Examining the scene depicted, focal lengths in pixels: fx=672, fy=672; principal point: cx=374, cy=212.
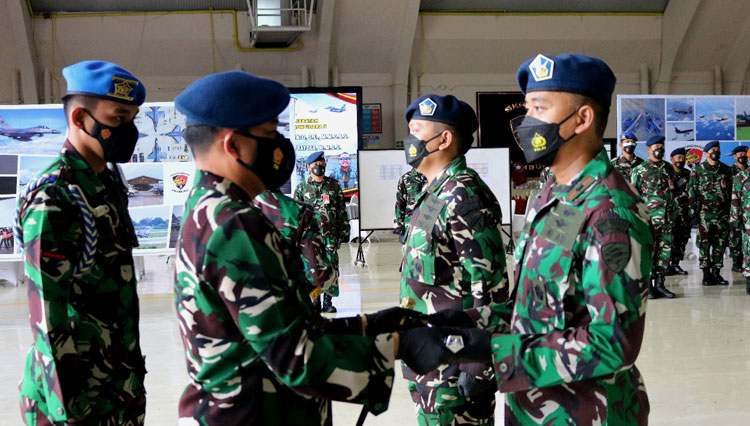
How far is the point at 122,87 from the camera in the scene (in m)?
2.23

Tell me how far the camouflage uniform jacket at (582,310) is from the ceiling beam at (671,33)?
53.7 ft

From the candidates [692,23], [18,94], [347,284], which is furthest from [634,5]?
[18,94]

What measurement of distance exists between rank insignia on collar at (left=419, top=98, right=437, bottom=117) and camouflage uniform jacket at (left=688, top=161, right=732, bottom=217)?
756 centimetres

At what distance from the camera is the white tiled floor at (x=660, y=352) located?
4.10 metres

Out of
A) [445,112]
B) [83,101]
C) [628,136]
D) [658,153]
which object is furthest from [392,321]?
[628,136]

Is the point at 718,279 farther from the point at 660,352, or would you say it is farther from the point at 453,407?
the point at 453,407

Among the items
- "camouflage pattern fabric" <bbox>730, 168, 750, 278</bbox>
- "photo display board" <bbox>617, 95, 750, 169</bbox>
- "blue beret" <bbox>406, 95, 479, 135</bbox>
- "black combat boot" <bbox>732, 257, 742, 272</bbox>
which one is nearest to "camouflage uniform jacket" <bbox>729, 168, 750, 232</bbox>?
"camouflage pattern fabric" <bbox>730, 168, 750, 278</bbox>

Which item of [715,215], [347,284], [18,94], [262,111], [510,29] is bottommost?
[347,284]

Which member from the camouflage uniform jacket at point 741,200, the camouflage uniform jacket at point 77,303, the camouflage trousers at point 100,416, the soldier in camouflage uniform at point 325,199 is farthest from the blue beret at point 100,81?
the camouflage uniform jacket at point 741,200

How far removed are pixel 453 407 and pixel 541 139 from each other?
114 cm

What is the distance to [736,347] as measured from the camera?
5457mm

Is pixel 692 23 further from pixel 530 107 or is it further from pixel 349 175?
pixel 530 107

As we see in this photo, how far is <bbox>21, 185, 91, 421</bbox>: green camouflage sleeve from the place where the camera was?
1.82m

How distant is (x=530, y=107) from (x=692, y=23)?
16821 mm
